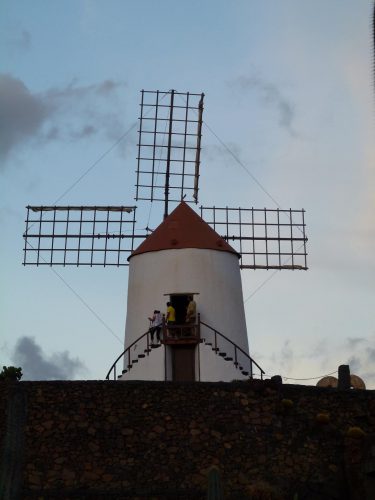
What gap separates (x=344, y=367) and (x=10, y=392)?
6.48 m

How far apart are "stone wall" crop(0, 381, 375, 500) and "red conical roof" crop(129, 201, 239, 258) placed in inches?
195

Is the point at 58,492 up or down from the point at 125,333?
down

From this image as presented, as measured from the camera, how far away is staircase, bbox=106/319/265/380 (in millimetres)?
23094

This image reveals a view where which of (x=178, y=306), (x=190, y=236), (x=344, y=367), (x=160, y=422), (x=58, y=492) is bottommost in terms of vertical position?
(x=58, y=492)

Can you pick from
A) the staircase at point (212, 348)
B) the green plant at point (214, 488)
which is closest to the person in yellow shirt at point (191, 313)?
the staircase at point (212, 348)

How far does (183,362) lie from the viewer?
23.2 metres

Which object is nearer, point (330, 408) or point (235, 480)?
point (235, 480)

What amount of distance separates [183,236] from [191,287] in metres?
1.30

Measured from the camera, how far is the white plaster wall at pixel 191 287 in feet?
77.6

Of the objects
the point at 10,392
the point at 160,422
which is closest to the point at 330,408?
the point at 160,422

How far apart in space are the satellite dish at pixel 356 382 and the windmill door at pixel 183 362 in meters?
3.28

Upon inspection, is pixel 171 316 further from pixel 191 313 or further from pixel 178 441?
pixel 178 441

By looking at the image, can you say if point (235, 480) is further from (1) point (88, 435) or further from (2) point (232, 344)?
(2) point (232, 344)

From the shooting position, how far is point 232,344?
23359 mm
